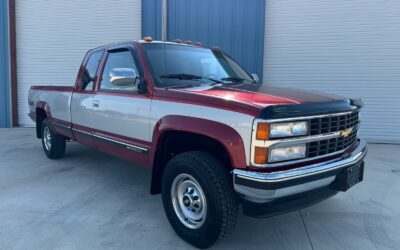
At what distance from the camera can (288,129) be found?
8.57ft

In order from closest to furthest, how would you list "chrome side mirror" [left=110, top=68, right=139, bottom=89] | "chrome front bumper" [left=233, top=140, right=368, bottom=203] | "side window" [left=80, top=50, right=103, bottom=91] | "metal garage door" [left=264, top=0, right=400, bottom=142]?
"chrome front bumper" [left=233, top=140, right=368, bottom=203] → "chrome side mirror" [left=110, top=68, right=139, bottom=89] → "side window" [left=80, top=50, right=103, bottom=91] → "metal garage door" [left=264, top=0, right=400, bottom=142]

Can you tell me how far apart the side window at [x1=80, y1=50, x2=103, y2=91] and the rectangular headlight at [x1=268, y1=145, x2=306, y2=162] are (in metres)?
2.97

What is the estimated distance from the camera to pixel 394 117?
874 cm

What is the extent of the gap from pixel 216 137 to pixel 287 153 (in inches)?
22.1

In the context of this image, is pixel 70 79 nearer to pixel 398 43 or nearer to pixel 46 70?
pixel 46 70

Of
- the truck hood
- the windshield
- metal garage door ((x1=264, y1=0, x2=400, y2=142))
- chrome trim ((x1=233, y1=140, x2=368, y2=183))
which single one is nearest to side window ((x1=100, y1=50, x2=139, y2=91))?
the windshield

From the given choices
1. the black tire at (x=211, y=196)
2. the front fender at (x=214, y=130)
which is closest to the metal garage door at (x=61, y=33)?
the front fender at (x=214, y=130)

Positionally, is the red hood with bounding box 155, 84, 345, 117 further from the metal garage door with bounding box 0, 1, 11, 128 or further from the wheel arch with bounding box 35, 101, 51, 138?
the metal garage door with bounding box 0, 1, 11, 128

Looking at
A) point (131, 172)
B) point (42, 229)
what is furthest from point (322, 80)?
point (42, 229)

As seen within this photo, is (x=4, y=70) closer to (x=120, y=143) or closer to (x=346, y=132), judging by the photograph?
(x=120, y=143)

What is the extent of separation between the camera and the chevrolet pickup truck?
8.42 feet

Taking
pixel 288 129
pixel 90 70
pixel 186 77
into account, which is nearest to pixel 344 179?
pixel 288 129

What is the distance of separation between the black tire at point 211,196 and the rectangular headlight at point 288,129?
551 millimetres

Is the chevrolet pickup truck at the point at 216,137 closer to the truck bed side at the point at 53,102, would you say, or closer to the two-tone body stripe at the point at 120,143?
the two-tone body stripe at the point at 120,143
